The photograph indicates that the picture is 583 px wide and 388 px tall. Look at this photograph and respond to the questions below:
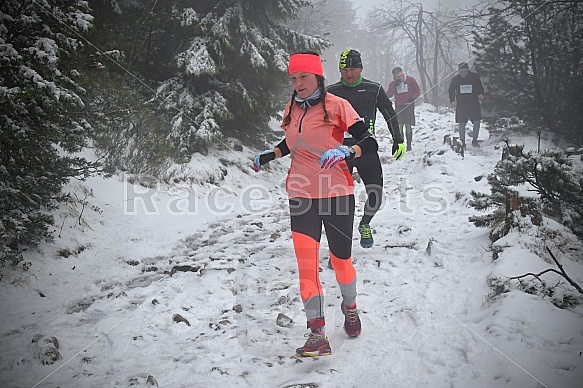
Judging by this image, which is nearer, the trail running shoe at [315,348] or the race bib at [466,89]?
the trail running shoe at [315,348]

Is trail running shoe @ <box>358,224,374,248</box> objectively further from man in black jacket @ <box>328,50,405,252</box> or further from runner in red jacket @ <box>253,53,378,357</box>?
runner in red jacket @ <box>253,53,378,357</box>

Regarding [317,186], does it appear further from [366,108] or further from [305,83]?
[366,108]

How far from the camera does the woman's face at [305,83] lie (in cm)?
311

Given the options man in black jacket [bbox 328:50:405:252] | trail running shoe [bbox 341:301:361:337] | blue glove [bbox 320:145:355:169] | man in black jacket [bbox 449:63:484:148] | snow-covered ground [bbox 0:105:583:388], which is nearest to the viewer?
snow-covered ground [bbox 0:105:583:388]

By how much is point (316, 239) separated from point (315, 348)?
876 mm

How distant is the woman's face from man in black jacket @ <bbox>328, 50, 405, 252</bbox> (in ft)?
5.86

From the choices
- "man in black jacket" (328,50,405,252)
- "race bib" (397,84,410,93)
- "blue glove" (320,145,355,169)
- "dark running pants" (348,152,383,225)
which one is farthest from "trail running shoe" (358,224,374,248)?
"race bib" (397,84,410,93)

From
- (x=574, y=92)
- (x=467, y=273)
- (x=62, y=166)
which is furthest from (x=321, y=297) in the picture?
(x=574, y=92)

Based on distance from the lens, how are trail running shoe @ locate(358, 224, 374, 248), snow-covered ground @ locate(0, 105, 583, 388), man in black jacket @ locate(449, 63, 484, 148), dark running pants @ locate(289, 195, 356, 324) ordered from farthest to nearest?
man in black jacket @ locate(449, 63, 484, 148)
trail running shoe @ locate(358, 224, 374, 248)
dark running pants @ locate(289, 195, 356, 324)
snow-covered ground @ locate(0, 105, 583, 388)

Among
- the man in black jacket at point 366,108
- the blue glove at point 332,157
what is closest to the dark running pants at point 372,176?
the man in black jacket at point 366,108

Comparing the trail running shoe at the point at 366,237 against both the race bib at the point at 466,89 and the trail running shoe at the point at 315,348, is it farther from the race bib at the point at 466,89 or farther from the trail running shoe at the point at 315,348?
the race bib at the point at 466,89

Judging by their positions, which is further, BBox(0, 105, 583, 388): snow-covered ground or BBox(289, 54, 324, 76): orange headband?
BBox(289, 54, 324, 76): orange headband

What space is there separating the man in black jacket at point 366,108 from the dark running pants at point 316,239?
1778 millimetres

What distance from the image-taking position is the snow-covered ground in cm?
262
